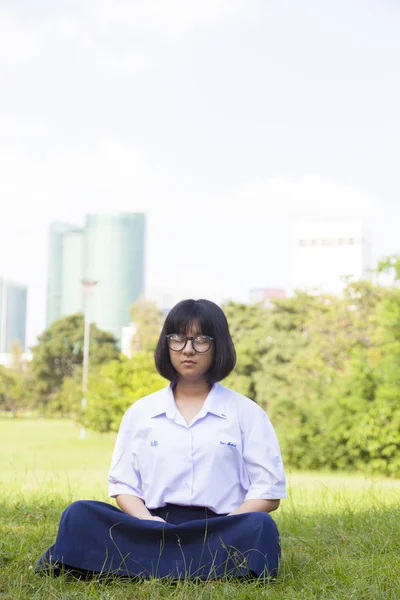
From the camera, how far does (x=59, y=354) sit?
4725cm

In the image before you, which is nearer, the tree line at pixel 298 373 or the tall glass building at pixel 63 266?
the tree line at pixel 298 373

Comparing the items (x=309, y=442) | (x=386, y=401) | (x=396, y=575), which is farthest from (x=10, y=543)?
(x=309, y=442)

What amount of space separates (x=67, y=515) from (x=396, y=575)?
1.28 meters

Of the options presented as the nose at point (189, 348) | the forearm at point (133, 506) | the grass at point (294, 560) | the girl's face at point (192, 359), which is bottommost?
the grass at point (294, 560)

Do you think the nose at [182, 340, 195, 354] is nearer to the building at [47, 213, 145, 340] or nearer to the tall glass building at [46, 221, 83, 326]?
the building at [47, 213, 145, 340]

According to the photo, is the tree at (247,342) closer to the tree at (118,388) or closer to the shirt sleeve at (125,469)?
the tree at (118,388)

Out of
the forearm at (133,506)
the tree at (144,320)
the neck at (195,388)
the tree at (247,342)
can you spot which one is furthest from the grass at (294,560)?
the tree at (144,320)

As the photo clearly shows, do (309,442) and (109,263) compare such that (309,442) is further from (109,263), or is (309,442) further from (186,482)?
(109,263)

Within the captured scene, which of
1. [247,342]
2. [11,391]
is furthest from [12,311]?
[247,342]

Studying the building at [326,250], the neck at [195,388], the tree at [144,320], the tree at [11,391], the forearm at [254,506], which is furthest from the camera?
the building at [326,250]

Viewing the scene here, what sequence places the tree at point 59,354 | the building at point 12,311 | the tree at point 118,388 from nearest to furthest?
the tree at point 118,388
the tree at point 59,354
the building at point 12,311

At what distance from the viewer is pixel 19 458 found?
17.9 metres

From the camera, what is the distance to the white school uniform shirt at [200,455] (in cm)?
326

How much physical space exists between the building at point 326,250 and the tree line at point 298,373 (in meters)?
24.6
